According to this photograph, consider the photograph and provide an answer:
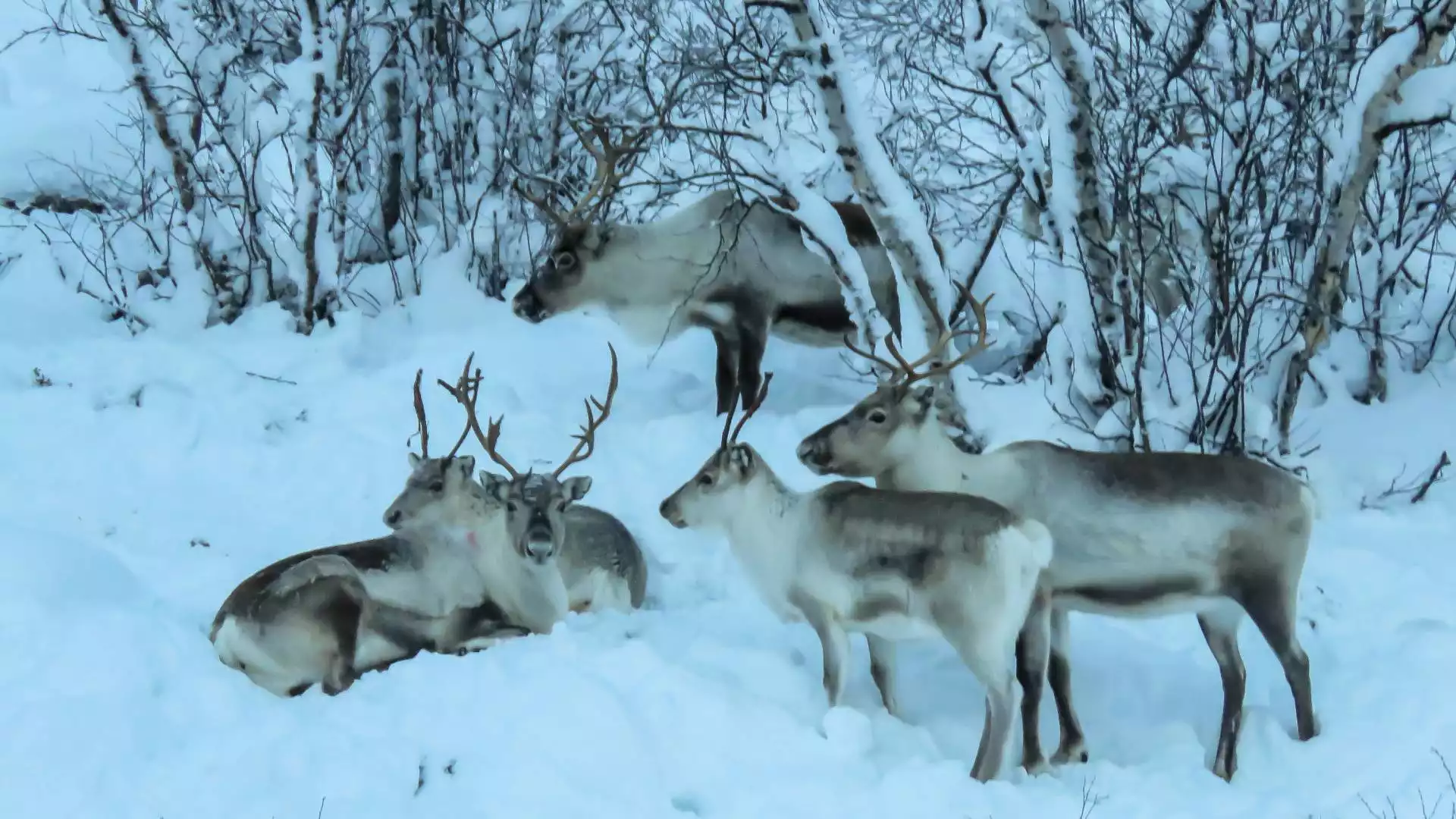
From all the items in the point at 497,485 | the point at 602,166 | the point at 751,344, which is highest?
the point at 602,166

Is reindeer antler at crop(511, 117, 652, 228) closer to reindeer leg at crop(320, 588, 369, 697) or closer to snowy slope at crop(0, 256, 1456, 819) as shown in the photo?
snowy slope at crop(0, 256, 1456, 819)

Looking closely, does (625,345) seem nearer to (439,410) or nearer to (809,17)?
(439,410)

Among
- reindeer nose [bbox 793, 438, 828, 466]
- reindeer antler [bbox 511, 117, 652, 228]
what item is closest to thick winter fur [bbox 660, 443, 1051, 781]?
reindeer nose [bbox 793, 438, 828, 466]

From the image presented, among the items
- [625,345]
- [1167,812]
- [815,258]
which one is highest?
[815,258]

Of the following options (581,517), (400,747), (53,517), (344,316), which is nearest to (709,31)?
(344,316)

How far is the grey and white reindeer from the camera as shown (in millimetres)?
4090

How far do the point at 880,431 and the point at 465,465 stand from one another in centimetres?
139

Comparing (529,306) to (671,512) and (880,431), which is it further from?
(880,431)

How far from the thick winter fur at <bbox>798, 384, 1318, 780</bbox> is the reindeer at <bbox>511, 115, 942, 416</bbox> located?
2.44 m

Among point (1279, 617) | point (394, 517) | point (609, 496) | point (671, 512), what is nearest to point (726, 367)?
point (609, 496)

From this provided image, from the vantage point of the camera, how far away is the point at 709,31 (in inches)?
346

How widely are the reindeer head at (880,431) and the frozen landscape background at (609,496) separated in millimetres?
619

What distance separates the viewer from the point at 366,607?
4.29 meters

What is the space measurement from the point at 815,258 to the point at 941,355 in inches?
55.8
